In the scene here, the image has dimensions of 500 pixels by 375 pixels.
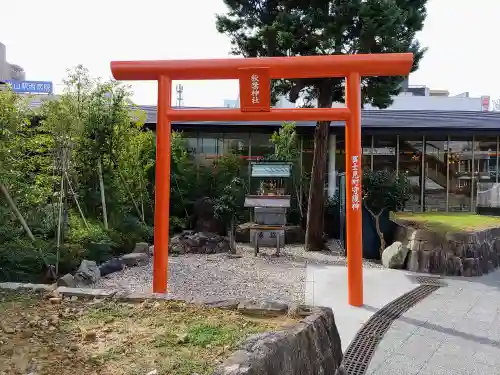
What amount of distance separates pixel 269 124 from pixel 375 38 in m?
5.24

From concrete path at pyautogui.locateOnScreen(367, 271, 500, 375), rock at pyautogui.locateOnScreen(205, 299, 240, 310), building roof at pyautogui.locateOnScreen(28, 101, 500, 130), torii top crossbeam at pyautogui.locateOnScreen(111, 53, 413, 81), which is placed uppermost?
building roof at pyautogui.locateOnScreen(28, 101, 500, 130)

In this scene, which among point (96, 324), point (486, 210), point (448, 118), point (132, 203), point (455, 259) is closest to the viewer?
point (96, 324)

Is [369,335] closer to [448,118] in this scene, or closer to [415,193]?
[415,193]

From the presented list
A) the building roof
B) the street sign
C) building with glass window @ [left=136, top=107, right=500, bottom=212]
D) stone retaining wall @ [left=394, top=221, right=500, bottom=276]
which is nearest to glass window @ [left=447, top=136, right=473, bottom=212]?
building with glass window @ [left=136, top=107, right=500, bottom=212]

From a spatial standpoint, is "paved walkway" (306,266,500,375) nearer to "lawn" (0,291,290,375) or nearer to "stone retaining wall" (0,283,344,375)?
"stone retaining wall" (0,283,344,375)

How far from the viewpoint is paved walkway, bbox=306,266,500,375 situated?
12.6 ft

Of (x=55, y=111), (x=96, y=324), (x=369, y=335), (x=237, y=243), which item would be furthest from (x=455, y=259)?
(x=55, y=111)

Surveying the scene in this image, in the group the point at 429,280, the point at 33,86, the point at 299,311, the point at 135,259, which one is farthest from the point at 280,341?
the point at 33,86

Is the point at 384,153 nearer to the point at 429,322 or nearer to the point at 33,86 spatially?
the point at 429,322

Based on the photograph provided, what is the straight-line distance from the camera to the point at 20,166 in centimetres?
643

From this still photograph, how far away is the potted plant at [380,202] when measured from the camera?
8.73 meters

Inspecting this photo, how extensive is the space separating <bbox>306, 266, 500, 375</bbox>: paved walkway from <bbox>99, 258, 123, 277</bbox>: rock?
3.08 metres

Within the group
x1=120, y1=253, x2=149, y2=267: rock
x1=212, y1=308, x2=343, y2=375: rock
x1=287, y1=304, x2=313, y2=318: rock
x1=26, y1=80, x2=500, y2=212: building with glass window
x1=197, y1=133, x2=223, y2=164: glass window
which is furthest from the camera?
x1=197, y1=133, x2=223, y2=164: glass window

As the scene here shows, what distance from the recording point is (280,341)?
8.40ft
